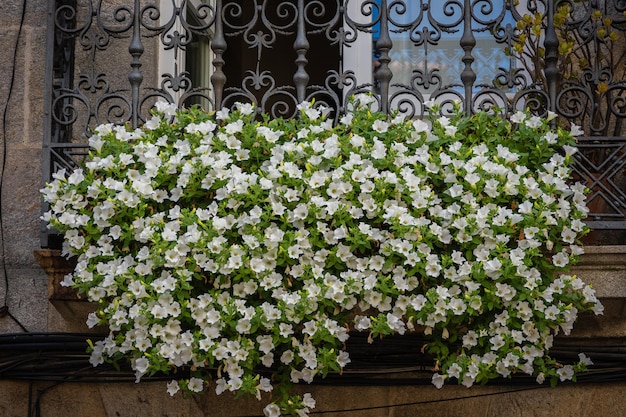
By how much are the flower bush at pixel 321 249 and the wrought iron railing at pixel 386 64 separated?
338mm

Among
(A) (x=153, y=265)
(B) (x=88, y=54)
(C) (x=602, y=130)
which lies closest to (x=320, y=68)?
(B) (x=88, y=54)

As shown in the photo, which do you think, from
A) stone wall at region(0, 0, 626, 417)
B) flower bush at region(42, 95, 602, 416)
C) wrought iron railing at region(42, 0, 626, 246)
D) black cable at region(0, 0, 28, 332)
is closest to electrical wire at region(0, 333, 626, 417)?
stone wall at region(0, 0, 626, 417)

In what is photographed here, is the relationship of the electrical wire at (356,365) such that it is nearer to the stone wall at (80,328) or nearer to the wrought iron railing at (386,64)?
the stone wall at (80,328)

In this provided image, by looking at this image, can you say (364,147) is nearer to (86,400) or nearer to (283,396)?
(283,396)

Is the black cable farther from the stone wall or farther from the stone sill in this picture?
the stone sill

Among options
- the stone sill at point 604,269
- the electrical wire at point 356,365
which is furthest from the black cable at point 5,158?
the stone sill at point 604,269

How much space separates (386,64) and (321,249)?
1.02 meters

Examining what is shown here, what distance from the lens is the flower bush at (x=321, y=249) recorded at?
3328 mm

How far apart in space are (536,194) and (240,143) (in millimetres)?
1152

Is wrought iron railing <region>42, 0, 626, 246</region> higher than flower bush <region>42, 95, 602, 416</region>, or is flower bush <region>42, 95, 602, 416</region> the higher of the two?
wrought iron railing <region>42, 0, 626, 246</region>

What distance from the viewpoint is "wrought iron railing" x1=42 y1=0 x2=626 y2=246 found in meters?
3.91

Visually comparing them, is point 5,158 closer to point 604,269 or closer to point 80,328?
point 80,328

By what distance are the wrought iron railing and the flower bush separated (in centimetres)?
34

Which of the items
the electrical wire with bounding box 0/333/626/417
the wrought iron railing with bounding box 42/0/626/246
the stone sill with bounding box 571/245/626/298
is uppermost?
the wrought iron railing with bounding box 42/0/626/246
